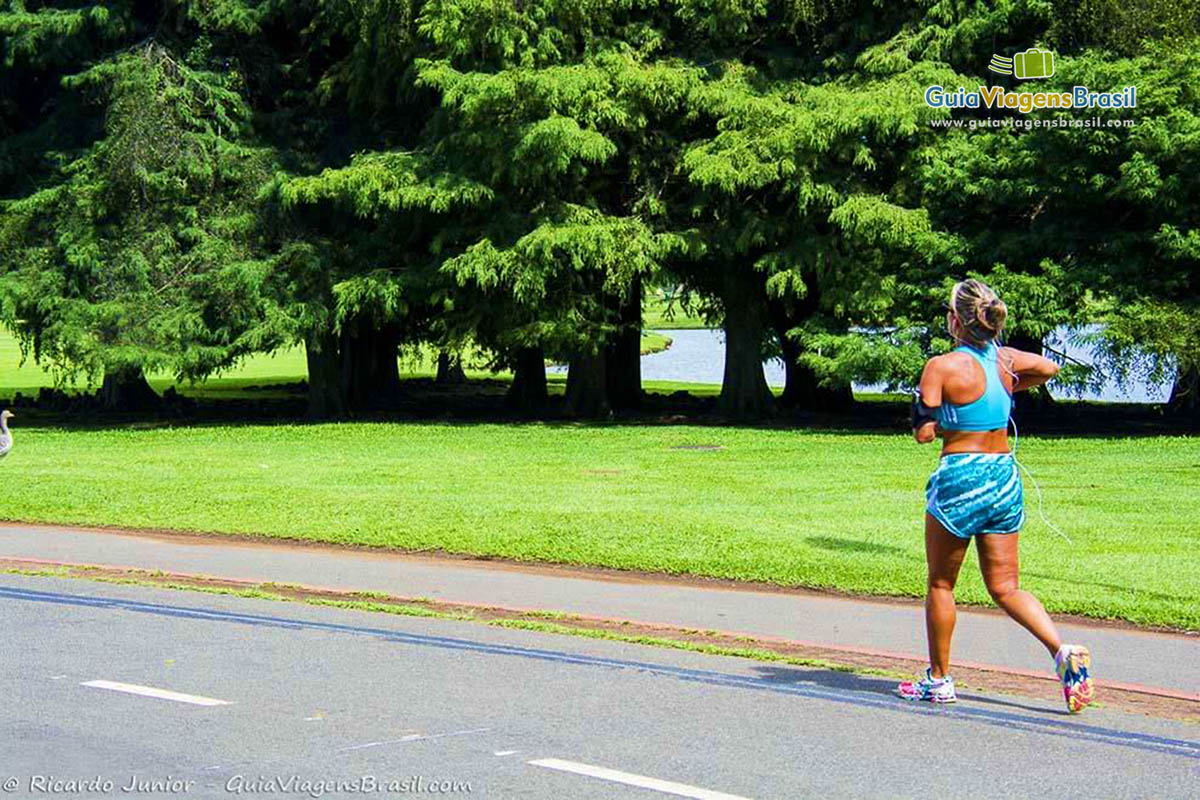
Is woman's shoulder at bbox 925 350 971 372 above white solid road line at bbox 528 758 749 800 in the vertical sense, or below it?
above

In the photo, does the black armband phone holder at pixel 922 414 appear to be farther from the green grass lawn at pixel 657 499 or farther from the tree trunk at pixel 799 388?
the tree trunk at pixel 799 388

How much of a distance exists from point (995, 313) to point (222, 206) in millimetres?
23983

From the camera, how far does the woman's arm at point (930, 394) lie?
25.0 feet

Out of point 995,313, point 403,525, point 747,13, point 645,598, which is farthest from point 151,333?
point 995,313

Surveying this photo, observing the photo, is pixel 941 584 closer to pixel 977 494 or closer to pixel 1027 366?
pixel 977 494

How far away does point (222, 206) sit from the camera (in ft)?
98.1

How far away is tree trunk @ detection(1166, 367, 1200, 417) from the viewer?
24.5m

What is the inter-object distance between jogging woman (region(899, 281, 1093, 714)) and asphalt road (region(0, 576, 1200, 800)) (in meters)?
0.44

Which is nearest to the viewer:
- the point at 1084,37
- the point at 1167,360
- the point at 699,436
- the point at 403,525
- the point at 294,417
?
the point at 403,525

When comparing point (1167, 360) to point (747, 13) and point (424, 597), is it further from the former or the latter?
point (424, 597)

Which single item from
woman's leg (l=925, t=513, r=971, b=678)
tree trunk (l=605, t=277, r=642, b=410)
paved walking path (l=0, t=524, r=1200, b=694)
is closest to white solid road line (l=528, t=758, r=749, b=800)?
woman's leg (l=925, t=513, r=971, b=678)

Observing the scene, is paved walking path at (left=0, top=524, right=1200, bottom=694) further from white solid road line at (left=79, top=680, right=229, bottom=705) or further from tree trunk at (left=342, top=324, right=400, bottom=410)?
tree trunk at (left=342, top=324, right=400, bottom=410)

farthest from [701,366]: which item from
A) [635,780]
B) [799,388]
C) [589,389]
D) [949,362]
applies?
[635,780]

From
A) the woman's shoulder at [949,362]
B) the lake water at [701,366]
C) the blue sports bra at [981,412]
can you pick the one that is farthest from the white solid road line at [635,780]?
the lake water at [701,366]
